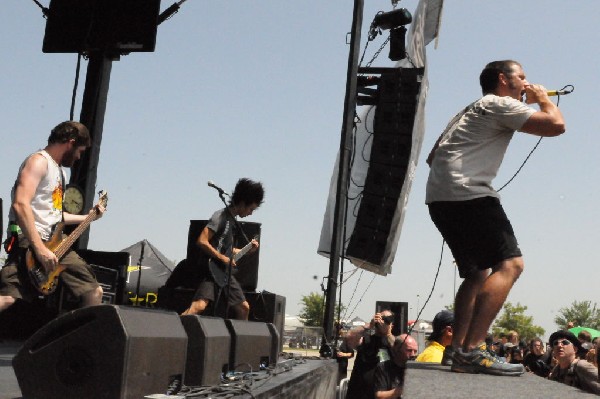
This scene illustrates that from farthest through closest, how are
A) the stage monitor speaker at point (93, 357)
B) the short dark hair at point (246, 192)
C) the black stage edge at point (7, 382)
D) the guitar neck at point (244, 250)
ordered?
→ the guitar neck at point (244, 250)
the short dark hair at point (246, 192)
the black stage edge at point (7, 382)
the stage monitor speaker at point (93, 357)

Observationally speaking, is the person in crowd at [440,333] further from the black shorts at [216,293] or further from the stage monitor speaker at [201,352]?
the stage monitor speaker at [201,352]

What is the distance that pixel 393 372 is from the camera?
5680mm

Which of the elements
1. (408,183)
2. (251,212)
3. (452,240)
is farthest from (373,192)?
(452,240)

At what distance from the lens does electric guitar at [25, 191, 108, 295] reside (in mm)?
3861

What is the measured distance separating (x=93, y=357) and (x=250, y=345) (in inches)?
83.3

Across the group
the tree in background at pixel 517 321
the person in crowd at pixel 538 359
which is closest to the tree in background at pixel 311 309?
the tree in background at pixel 517 321

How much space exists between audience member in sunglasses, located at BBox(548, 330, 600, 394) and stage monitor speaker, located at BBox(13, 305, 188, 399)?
4575 millimetres

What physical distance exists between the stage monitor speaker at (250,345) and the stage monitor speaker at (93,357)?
4.79 ft

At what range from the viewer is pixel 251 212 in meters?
6.01

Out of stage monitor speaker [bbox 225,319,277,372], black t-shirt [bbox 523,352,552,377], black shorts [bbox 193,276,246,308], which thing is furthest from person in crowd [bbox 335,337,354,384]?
black t-shirt [bbox 523,352,552,377]

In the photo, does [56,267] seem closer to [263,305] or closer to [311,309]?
[263,305]

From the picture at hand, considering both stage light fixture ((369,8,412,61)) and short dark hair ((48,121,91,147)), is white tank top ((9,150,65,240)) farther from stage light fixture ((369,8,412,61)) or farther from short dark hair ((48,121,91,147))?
stage light fixture ((369,8,412,61))

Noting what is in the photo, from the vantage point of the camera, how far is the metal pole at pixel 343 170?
7.70 m

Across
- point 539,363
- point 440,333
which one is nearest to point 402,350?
point 440,333
